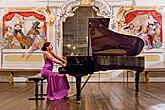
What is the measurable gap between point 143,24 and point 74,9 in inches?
108

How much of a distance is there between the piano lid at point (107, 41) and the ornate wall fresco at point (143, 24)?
4.95 metres

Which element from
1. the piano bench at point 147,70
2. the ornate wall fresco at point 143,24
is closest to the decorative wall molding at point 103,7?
the ornate wall fresco at point 143,24

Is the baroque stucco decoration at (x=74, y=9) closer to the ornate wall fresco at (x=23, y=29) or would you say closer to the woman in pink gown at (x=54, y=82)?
the ornate wall fresco at (x=23, y=29)

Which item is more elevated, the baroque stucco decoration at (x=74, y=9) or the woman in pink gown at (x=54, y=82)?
the baroque stucco decoration at (x=74, y=9)

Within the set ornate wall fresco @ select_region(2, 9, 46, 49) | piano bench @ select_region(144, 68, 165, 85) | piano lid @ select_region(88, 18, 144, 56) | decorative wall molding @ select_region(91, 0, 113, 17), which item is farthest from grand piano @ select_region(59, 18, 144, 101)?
ornate wall fresco @ select_region(2, 9, 46, 49)

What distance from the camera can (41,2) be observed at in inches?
504

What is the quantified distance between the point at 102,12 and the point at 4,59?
421 cm

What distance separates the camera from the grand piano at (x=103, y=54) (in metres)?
6.32

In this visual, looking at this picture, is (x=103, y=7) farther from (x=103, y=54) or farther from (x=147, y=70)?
(x=103, y=54)

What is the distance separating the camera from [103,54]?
7180mm

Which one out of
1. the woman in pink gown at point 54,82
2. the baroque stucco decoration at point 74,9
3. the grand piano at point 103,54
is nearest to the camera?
the grand piano at point 103,54

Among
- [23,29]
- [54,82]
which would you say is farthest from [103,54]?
[23,29]

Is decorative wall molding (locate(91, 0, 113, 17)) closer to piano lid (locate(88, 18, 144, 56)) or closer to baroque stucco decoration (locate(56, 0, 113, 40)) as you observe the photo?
baroque stucco decoration (locate(56, 0, 113, 40))

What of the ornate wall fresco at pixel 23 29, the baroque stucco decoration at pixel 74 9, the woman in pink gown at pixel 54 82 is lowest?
the woman in pink gown at pixel 54 82
